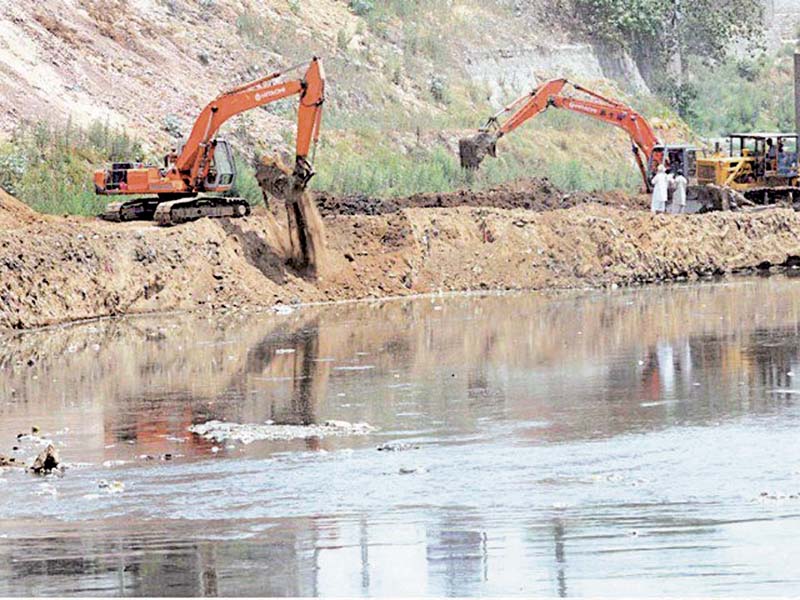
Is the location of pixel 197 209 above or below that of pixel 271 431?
above

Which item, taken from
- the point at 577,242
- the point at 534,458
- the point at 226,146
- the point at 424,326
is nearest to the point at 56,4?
the point at 226,146

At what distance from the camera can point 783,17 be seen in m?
87.1

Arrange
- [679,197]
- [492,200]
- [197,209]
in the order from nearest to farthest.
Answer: [197,209] → [492,200] → [679,197]

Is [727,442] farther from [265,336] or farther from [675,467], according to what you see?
[265,336]

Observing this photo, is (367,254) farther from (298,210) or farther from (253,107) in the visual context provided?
(253,107)

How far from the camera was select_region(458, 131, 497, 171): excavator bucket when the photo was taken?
45688 millimetres

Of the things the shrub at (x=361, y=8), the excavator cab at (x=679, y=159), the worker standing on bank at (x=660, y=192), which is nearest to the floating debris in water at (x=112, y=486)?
the worker standing on bank at (x=660, y=192)

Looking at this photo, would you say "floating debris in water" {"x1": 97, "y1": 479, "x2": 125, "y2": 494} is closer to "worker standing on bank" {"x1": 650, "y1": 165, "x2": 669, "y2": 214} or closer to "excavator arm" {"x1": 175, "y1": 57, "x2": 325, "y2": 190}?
"excavator arm" {"x1": 175, "y1": 57, "x2": 325, "y2": 190}

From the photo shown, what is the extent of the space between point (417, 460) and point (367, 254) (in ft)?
66.9

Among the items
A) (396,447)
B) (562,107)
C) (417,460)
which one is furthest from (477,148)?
(417,460)

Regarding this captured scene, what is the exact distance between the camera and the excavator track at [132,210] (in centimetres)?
3747

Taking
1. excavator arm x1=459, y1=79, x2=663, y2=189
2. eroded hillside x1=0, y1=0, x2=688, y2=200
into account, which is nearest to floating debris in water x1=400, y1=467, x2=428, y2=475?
excavator arm x1=459, y1=79, x2=663, y2=189

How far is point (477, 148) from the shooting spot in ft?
151

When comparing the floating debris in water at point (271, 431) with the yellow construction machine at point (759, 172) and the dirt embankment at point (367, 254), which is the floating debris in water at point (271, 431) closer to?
the dirt embankment at point (367, 254)
